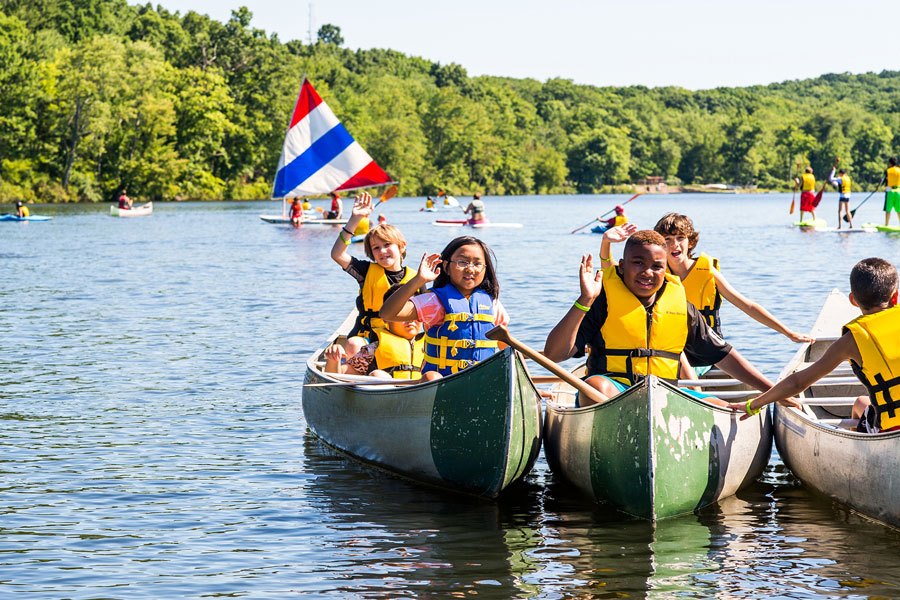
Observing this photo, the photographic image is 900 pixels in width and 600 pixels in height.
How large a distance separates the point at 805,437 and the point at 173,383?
22.3 ft

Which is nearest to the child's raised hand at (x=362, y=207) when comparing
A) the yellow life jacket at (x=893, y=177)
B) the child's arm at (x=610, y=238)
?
the child's arm at (x=610, y=238)

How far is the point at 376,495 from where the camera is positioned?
309 inches

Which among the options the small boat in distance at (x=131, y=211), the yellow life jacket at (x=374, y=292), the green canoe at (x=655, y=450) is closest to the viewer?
the green canoe at (x=655, y=450)

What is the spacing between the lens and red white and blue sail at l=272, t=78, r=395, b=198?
31.9 meters

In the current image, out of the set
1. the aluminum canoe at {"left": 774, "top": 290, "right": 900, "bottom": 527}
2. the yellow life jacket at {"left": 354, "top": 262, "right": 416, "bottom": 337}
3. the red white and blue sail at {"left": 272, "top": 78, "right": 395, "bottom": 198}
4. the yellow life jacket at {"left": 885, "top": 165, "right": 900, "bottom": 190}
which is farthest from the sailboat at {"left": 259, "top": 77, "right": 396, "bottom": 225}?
the aluminum canoe at {"left": 774, "top": 290, "right": 900, "bottom": 527}

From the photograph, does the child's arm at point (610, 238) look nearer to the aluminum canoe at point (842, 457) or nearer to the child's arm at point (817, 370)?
the child's arm at point (817, 370)

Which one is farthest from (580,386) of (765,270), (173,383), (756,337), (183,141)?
(183,141)

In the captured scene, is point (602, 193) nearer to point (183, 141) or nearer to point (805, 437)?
→ point (183, 141)

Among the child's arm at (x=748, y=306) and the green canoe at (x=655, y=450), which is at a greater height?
the child's arm at (x=748, y=306)

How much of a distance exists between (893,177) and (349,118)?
74.0 m

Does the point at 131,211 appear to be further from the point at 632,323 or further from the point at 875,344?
the point at 875,344

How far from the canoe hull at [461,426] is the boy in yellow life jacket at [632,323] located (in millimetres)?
332

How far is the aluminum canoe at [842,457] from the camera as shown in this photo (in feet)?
20.9

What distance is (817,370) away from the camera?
635cm
